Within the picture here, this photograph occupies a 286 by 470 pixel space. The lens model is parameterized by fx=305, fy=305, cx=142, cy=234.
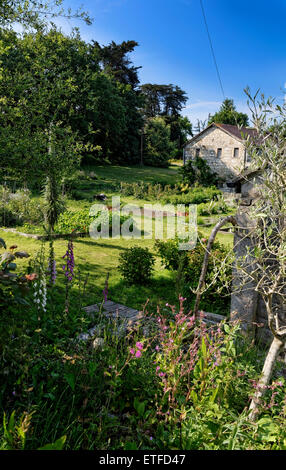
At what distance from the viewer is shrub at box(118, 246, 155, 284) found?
734 cm

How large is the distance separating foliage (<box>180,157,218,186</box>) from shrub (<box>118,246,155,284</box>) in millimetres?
19565

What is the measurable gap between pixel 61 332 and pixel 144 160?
41502mm

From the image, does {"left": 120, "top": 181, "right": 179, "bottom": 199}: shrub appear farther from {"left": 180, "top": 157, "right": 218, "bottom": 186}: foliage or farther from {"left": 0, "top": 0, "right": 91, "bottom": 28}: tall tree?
{"left": 0, "top": 0, "right": 91, "bottom": 28}: tall tree

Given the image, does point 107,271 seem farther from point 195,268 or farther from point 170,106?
point 170,106

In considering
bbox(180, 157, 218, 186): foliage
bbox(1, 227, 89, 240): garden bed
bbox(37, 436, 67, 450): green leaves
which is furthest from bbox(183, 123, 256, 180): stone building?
bbox(37, 436, 67, 450): green leaves

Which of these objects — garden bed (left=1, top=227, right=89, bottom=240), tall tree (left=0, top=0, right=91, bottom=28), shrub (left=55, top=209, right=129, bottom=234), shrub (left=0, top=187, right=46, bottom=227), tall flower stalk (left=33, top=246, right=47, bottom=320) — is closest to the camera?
tall flower stalk (left=33, top=246, right=47, bottom=320)

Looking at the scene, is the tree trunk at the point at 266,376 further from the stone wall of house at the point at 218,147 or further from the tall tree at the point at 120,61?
the tall tree at the point at 120,61

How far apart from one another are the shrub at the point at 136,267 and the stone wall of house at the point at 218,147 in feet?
69.6

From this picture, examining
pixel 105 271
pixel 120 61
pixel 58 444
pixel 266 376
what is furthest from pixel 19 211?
pixel 120 61

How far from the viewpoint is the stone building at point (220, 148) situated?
26.5 m

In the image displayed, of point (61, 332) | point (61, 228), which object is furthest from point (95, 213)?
point (61, 332)

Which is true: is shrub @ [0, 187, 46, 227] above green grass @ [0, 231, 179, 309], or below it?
above

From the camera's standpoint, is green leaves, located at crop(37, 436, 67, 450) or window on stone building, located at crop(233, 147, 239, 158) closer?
green leaves, located at crop(37, 436, 67, 450)

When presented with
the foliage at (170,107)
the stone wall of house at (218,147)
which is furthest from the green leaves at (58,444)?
the foliage at (170,107)
